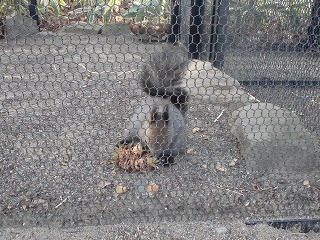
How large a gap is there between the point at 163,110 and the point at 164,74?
0.84ft

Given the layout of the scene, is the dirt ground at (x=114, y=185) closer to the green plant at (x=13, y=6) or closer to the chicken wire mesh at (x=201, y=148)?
the chicken wire mesh at (x=201, y=148)

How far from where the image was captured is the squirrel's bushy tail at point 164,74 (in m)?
2.46

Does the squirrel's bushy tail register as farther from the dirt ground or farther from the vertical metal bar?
the vertical metal bar

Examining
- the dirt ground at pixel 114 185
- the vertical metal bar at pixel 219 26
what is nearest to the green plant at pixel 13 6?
the dirt ground at pixel 114 185

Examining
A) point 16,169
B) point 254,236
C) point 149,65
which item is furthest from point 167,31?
point 254,236

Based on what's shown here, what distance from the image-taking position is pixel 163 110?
2609mm

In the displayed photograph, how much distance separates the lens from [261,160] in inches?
105

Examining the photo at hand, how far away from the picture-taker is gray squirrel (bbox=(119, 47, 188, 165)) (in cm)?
247

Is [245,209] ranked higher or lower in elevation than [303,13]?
lower

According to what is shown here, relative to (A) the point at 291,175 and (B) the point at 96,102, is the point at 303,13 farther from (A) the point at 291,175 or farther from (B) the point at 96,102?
(B) the point at 96,102

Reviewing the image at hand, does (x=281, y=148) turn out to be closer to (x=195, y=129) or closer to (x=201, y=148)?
(x=201, y=148)

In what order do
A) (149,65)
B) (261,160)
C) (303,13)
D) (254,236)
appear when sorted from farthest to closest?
1. (303,13)
2. (261,160)
3. (149,65)
4. (254,236)

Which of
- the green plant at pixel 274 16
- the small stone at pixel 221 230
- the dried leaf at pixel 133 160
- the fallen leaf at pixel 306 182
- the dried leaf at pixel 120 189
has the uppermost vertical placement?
the green plant at pixel 274 16

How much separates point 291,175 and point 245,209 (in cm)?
46
